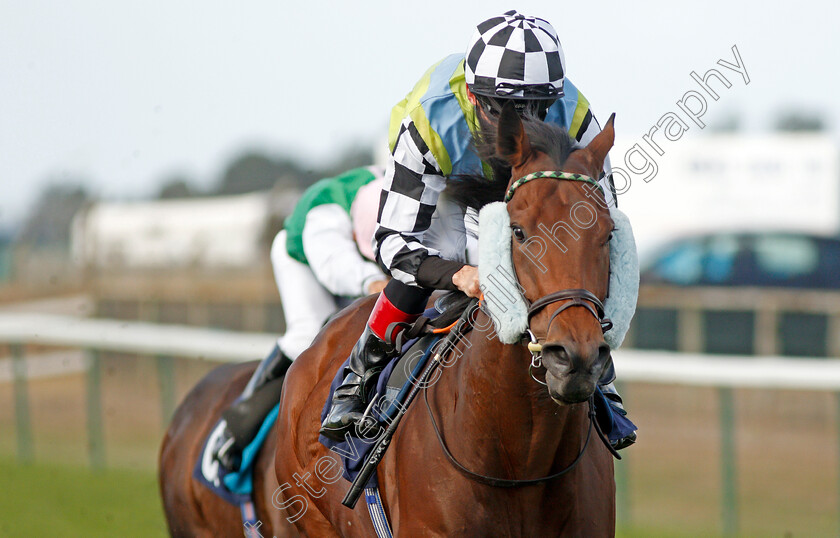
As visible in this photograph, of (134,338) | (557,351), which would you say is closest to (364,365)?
(557,351)

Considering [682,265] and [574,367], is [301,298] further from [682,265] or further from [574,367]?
[682,265]

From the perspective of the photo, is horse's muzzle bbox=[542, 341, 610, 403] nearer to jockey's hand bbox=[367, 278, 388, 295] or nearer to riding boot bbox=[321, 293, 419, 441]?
riding boot bbox=[321, 293, 419, 441]

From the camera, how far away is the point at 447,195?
2.89 meters

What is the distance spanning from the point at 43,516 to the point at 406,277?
5.57 m

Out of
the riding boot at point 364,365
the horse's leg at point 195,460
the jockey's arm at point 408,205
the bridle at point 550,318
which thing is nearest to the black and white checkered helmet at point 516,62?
the jockey's arm at point 408,205

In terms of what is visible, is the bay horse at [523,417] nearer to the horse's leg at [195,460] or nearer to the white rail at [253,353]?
the horse's leg at [195,460]

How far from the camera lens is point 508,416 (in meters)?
2.60

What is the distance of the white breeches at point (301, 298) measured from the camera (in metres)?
4.59

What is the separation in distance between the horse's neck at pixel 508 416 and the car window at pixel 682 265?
10.8 meters

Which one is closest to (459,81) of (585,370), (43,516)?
(585,370)

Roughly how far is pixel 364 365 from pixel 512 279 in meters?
1.01

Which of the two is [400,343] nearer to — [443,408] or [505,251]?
[443,408]

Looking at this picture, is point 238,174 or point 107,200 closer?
point 107,200

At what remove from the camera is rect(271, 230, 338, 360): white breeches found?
4.59m
